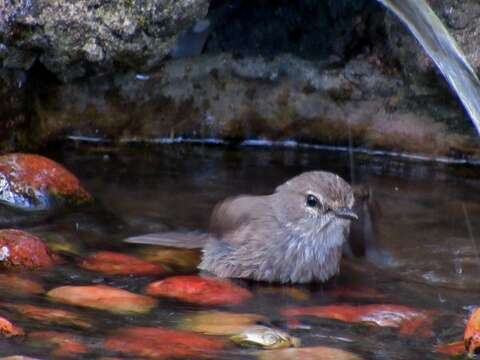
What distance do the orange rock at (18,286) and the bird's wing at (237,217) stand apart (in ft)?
3.55

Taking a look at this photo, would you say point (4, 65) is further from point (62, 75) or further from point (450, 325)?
point (450, 325)

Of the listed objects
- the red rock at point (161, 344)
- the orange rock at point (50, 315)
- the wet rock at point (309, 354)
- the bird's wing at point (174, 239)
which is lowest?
the wet rock at point (309, 354)

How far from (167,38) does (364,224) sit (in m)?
1.79

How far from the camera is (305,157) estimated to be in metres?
8.00

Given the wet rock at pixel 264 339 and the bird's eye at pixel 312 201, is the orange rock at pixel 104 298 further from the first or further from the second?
the bird's eye at pixel 312 201

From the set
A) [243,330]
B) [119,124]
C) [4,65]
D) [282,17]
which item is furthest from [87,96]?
[243,330]

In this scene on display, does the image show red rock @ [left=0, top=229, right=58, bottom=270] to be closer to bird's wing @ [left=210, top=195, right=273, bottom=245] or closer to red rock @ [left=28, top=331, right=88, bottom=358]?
bird's wing @ [left=210, top=195, right=273, bottom=245]

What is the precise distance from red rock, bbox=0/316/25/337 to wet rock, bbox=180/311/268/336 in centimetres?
72

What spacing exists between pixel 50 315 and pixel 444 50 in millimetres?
3241

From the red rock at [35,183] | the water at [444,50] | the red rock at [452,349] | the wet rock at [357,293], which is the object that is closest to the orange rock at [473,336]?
the red rock at [452,349]

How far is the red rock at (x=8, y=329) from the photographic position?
4.42m

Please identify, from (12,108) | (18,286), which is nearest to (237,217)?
Result: (18,286)

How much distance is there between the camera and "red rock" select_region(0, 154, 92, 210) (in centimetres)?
652

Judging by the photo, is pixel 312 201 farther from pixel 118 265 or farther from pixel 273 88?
pixel 273 88
